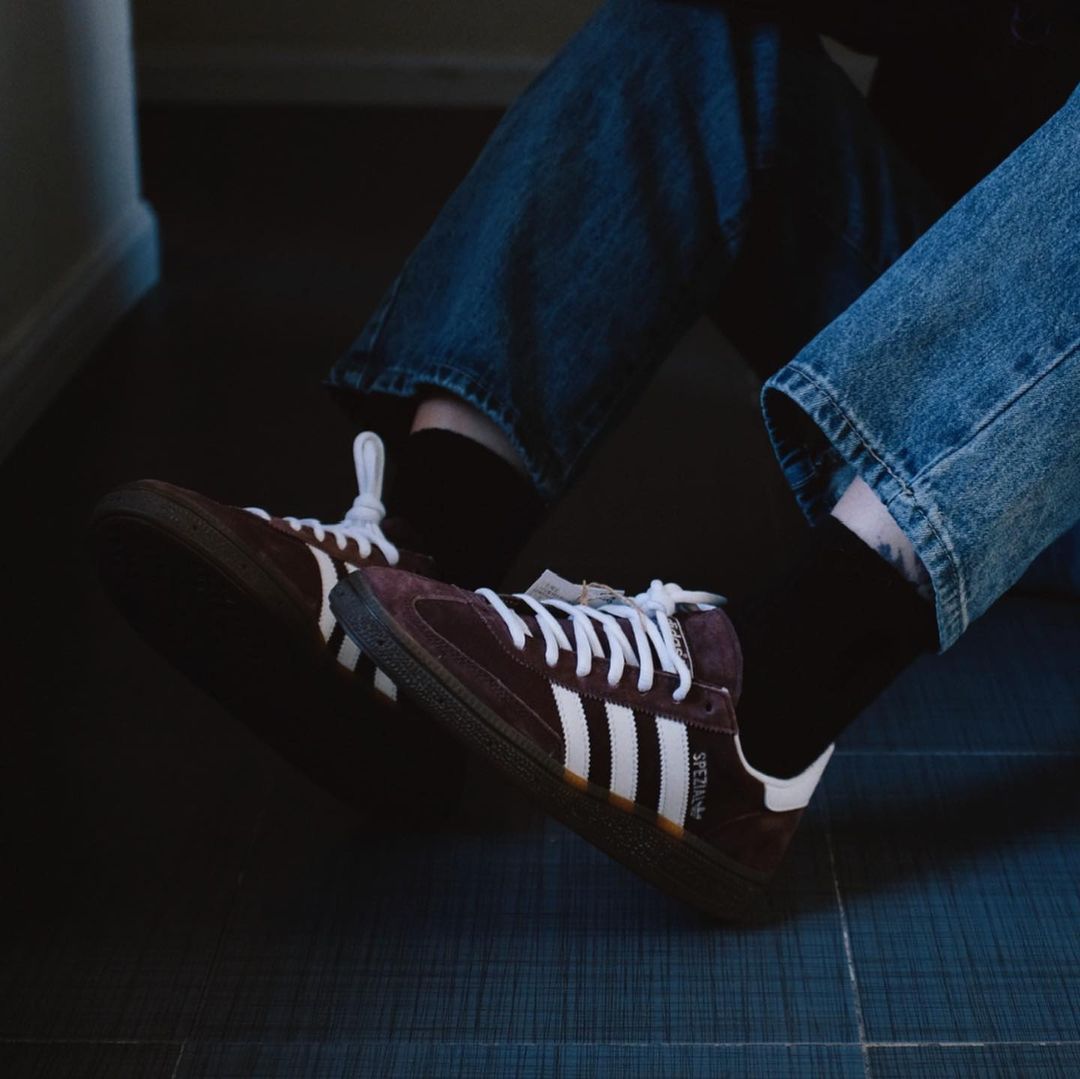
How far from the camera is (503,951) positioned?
2.48ft

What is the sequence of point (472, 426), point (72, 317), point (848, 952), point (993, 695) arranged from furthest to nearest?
point (72, 317), point (993, 695), point (472, 426), point (848, 952)

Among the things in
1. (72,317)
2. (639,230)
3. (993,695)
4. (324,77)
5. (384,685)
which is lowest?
(324,77)

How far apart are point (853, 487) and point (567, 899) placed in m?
0.30

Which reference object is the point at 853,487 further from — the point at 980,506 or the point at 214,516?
the point at 214,516

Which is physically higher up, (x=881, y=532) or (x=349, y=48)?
(x=881, y=532)

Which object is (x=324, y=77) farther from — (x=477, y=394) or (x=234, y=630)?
(x=234, y=630)

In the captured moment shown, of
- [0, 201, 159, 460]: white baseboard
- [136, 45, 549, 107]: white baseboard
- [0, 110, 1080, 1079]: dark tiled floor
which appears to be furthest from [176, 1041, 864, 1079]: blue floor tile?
[136, 45, 549, 107]: white baseboard

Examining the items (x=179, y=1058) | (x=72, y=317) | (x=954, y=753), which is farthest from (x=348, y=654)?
(x=72, y=317)

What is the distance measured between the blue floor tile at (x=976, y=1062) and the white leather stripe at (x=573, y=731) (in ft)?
0.71

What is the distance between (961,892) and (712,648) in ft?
0.75

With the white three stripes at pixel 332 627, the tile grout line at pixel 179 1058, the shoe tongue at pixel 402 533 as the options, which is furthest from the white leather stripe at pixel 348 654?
the tile grout line at pixel 179 1058

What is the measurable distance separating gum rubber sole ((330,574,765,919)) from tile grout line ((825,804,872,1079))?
0.19ft

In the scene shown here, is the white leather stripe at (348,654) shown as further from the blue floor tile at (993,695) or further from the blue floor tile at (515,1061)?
the blue floor tile at (993,695)

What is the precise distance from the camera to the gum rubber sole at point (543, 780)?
0.67 m
